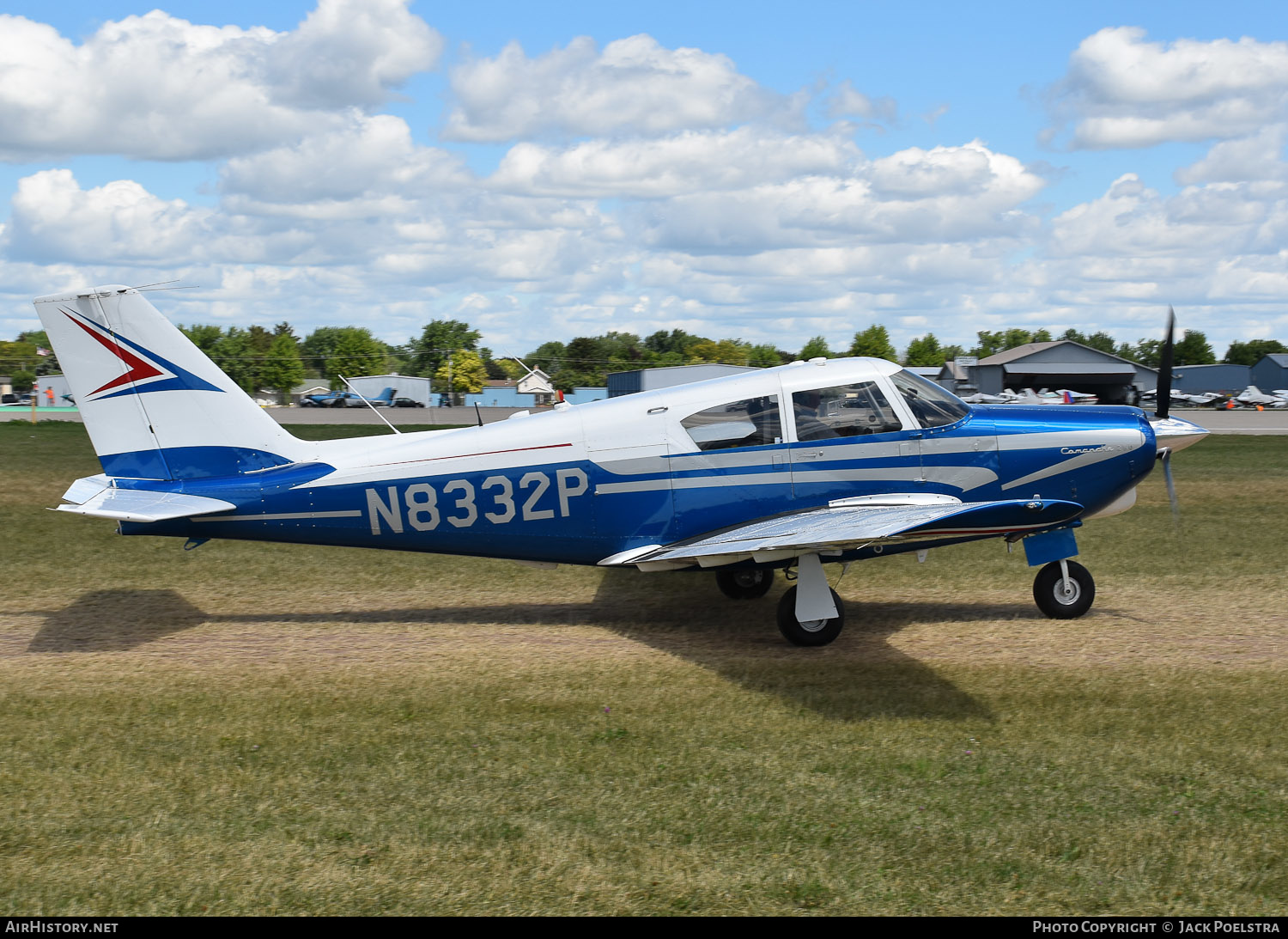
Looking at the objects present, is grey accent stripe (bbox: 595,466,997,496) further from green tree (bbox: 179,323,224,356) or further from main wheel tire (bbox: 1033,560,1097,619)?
green tree (bbox: 179,323,224,356)

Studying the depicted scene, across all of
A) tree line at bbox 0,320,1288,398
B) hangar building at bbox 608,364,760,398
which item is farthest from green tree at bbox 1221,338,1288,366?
hangar building at bbox 608,364,760,398

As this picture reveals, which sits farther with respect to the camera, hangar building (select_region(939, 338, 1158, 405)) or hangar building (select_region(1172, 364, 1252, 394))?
hangar building (select_region(1172, 364, 1252, 394))

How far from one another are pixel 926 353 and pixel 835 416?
11866 cm

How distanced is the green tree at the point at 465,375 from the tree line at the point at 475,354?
0.15 meters

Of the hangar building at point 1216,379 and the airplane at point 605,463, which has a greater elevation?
the hangar building at point 1216,379

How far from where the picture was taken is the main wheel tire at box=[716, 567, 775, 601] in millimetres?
11062

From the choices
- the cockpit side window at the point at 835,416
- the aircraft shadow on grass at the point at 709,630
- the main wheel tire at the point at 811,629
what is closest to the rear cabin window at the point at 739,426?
the cockpit side window at the point at 835,416

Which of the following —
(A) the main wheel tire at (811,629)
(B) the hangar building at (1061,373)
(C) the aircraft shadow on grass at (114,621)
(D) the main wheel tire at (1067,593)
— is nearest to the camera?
(A) the main wheel tire at (811,629)

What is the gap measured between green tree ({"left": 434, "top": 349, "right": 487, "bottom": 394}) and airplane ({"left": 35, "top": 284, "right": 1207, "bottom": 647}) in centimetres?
10851

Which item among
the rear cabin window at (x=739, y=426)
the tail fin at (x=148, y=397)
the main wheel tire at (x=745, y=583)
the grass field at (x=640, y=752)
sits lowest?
the grass field at (x=640, y=752)

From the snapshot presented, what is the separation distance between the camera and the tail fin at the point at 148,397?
9141 mm

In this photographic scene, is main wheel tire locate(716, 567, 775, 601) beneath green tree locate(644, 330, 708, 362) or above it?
beneath

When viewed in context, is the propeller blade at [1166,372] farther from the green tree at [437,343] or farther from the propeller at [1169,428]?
the green tree at [437,343]

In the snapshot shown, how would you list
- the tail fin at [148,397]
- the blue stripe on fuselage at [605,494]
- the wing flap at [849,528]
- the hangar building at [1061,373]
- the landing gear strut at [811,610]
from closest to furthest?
the wing flap at [849,528], the landing gear strut at [811,610], the tail fin at [148,397], the blue stripe on fuselage at [605,494], the hangar building at [1061,373]
